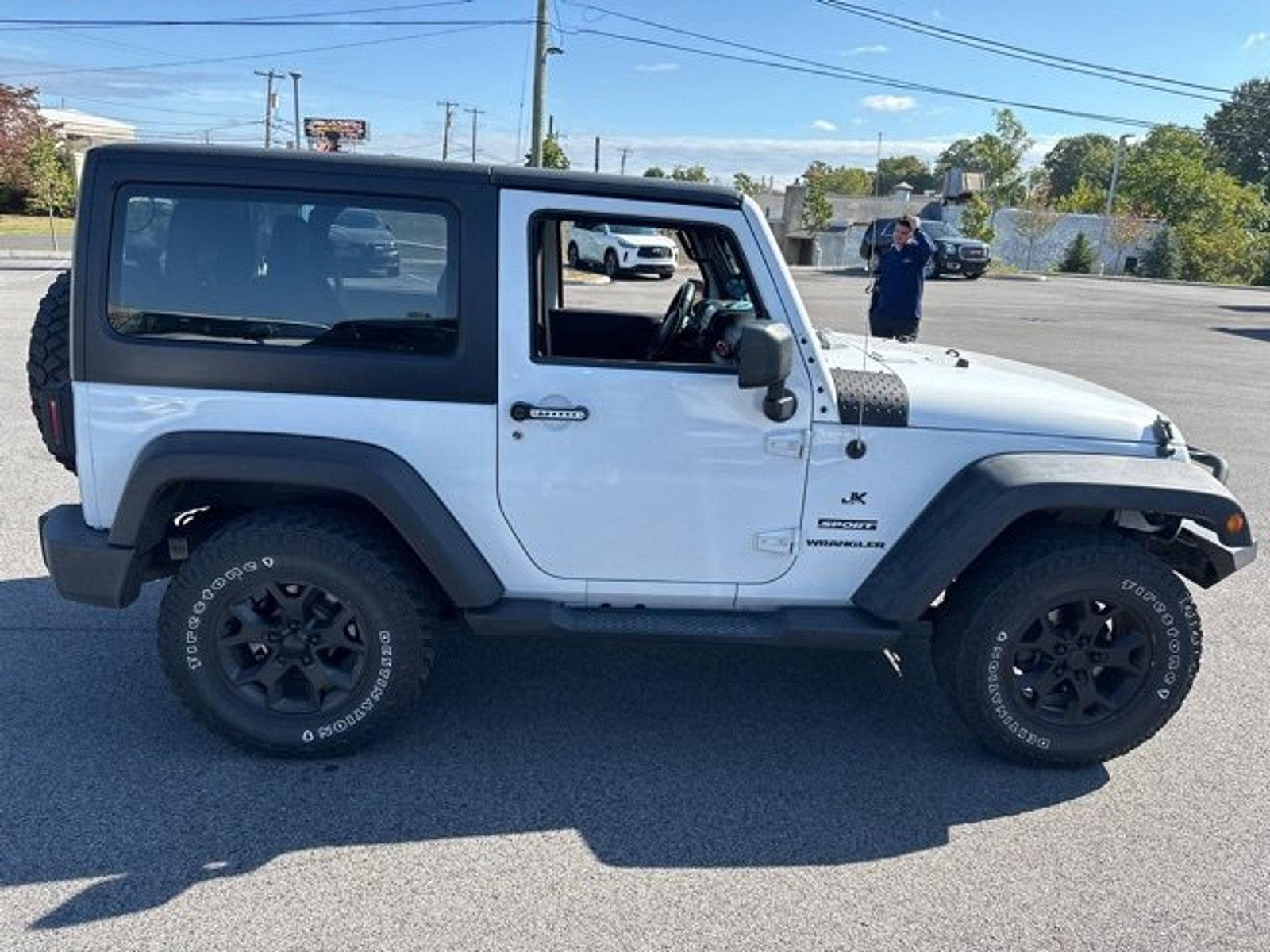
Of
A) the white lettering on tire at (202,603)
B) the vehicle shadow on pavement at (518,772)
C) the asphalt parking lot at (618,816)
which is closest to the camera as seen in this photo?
the asphalt parking lot at (618,816)

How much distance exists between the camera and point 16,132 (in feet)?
111

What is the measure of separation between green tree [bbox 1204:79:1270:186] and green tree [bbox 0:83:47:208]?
8941 cm

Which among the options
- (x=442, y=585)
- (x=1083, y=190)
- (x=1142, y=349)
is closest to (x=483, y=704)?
(x=442, y=585)

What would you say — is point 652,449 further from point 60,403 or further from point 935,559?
point 60,403

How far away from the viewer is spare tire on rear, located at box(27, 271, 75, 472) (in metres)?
2.95

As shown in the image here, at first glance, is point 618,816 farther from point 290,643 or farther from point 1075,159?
point 1075,159

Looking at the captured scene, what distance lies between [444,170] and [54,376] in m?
1.49

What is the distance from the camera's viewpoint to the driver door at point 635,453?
114 inches

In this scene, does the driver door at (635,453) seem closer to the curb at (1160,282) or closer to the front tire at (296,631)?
the front tire at (296,631)

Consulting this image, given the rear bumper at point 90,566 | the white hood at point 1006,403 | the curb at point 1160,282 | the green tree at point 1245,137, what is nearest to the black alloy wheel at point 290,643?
the rear bumper at point 90,566

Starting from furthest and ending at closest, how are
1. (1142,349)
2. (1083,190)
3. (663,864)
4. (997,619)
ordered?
1. (1083,190)
2. (1142,349)
3. (997,619)
4. (663,864)

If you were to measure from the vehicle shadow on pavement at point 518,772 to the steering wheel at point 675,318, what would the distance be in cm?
136

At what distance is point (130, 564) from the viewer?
2963 mm

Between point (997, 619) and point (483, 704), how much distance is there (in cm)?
191
